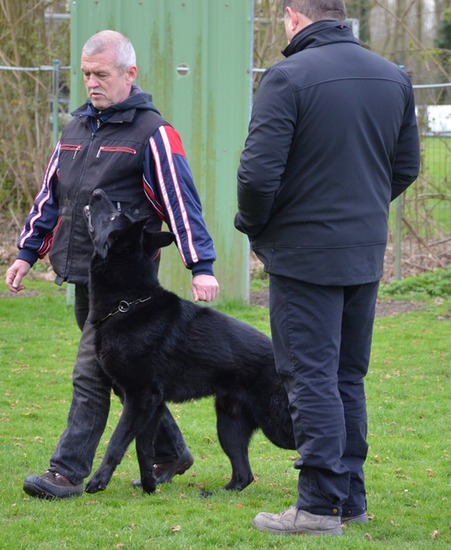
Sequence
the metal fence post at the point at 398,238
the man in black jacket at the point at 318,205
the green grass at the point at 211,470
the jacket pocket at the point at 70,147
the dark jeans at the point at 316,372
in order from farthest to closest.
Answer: the metal fence post at the point at 398,238, the jacket pocket at the point at 70,147, the green grass at the point at 211,470, the dark jeans at the point at 316,372, the man in black jacket at the point at 318,205

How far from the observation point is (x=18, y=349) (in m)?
8.25

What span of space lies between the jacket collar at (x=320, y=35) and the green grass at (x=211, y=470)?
2.12m

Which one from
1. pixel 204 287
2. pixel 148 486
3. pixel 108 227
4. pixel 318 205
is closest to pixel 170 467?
pixel 148 486

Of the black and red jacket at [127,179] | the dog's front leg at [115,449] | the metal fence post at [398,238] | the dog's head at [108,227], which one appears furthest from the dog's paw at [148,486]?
the metal fence post at [398,238]

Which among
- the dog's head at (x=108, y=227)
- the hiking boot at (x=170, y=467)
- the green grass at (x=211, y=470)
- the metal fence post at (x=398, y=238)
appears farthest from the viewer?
the metal fence post at (x=398, y=238)

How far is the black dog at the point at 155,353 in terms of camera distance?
14.4 feet

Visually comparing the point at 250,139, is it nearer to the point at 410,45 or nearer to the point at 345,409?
the point at 345,409

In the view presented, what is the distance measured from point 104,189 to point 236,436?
1.47m

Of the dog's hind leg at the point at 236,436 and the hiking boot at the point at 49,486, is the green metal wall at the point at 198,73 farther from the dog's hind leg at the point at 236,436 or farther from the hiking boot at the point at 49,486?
the hiking boot at the point at 49,486

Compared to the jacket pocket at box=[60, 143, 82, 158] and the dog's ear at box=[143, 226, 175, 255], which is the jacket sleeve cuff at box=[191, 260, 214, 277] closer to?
the dog's ear at box=[143, 226, 175, 255]

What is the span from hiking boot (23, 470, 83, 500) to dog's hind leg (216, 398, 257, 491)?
0.83m

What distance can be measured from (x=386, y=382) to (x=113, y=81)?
3.93 m

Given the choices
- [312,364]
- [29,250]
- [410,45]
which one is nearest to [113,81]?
[29,250]

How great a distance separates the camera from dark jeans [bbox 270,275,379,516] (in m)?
3.77
